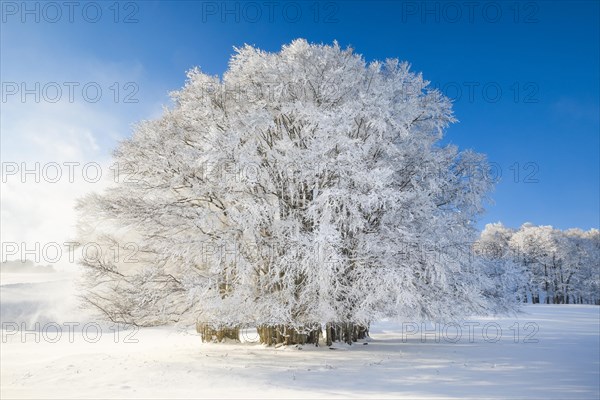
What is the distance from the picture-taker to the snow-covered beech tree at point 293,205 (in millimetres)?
13430

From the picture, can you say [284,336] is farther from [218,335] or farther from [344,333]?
[218,335]

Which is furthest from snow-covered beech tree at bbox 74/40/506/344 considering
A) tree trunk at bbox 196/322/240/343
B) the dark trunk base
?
tree trunk at bbox 196/322/240/343

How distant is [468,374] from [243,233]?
7770mm

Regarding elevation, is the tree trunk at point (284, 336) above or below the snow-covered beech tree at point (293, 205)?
below

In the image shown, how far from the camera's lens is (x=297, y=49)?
1590 centimetres

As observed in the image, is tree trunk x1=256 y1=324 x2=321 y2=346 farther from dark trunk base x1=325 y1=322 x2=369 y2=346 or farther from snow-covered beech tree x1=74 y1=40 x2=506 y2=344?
dark trunk base x1=325 y1=322 x2=369 y2=346

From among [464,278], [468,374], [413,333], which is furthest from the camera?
[413,333]

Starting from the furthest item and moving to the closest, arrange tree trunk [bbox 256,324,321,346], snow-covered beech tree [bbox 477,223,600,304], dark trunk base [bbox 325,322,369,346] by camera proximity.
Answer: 1. snow-covered beech tree [bbox 477,223,600,304]
2. dark trunk base [bbox 325,322,369,346]
3. tree trunk [bbox 256,324,321,346]

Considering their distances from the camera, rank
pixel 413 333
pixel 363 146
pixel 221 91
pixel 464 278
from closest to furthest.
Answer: pixel 363 146
pixel 464 278
pixel 221 91
pixel 413 333

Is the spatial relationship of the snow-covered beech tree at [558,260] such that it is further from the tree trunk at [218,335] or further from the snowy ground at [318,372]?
the tree trunk at [218,335]

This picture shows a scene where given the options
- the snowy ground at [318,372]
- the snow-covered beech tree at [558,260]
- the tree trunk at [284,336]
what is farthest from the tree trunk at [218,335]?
the snow-covered beech tree at [558,260]

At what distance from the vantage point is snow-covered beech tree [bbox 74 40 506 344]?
44.1 feet

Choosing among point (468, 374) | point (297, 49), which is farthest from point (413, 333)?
point (297, 49)

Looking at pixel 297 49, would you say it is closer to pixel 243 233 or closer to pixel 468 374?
pixel 243 233
